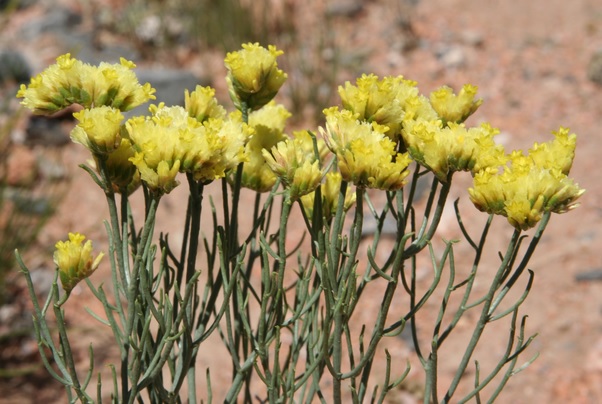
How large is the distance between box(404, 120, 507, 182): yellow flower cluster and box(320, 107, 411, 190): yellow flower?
0.13ft

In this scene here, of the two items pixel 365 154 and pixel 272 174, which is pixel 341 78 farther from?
pixel 365 154

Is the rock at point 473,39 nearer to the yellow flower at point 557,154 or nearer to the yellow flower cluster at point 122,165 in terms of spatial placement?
the yellow flower at point 557,154

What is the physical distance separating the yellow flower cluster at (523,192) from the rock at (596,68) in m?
3.24

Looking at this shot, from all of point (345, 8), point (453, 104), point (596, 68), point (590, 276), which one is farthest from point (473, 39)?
point (453, 104)

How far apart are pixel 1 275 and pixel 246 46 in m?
1.88

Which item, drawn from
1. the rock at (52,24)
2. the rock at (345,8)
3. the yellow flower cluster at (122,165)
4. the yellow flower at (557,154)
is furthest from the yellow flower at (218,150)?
the rock at (52,24)

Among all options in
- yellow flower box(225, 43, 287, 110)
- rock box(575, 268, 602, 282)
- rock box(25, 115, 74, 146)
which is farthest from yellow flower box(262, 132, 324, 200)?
rock box(25, 115, 74, 146)

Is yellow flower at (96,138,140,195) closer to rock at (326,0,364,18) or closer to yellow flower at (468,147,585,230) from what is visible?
yellow flower at (468,147,585,230)

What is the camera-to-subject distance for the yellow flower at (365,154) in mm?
1030

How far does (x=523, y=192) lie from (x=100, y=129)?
0.54 metres

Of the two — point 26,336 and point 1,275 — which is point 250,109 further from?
point 26,336

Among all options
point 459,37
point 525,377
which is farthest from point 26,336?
point 459,37

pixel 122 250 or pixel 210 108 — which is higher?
pixel 210 108

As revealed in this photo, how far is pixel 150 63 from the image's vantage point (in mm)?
4793
